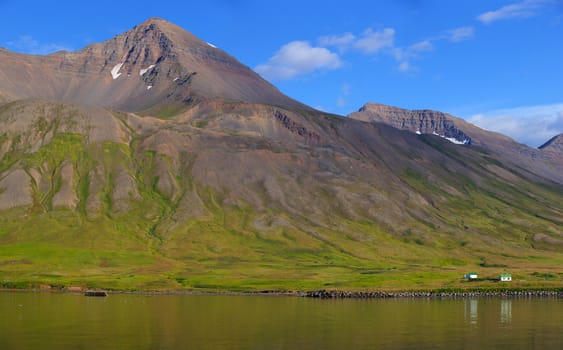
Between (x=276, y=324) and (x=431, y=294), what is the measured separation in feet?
264

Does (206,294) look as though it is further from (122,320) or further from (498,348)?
(498,348)

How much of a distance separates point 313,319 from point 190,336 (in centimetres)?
2857

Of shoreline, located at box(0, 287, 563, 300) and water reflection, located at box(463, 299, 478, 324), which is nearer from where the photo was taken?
water reflection, located at box(463, 299, 478, 324)

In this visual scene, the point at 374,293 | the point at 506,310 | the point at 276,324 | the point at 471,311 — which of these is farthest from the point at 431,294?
the point at 276,324

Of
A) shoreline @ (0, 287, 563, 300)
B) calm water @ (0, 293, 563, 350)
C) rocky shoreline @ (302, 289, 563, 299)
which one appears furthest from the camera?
shoreline @ (0, 287, 563, 300)

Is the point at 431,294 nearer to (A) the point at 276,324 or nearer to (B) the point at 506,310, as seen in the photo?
(B) the point at 506,310

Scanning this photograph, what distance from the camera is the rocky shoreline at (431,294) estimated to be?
571 feet

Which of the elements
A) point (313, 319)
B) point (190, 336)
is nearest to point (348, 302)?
point (313, 319)

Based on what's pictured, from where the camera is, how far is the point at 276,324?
358ft

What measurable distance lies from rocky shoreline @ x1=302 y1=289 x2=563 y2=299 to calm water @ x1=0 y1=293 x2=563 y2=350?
44.6ft

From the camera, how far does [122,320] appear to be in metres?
114

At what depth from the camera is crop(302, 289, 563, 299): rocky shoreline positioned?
174 m

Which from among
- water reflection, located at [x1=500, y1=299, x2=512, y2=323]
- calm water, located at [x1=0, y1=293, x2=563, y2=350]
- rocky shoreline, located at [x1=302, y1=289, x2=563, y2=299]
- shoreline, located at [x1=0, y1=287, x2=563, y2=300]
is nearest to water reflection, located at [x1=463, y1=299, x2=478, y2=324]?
calm water, located at [x1=0, y1=293, x2=563, y2=350]

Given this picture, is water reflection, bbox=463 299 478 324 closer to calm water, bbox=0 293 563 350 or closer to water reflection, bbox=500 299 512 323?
calm water, bbox=0 293 563 350
